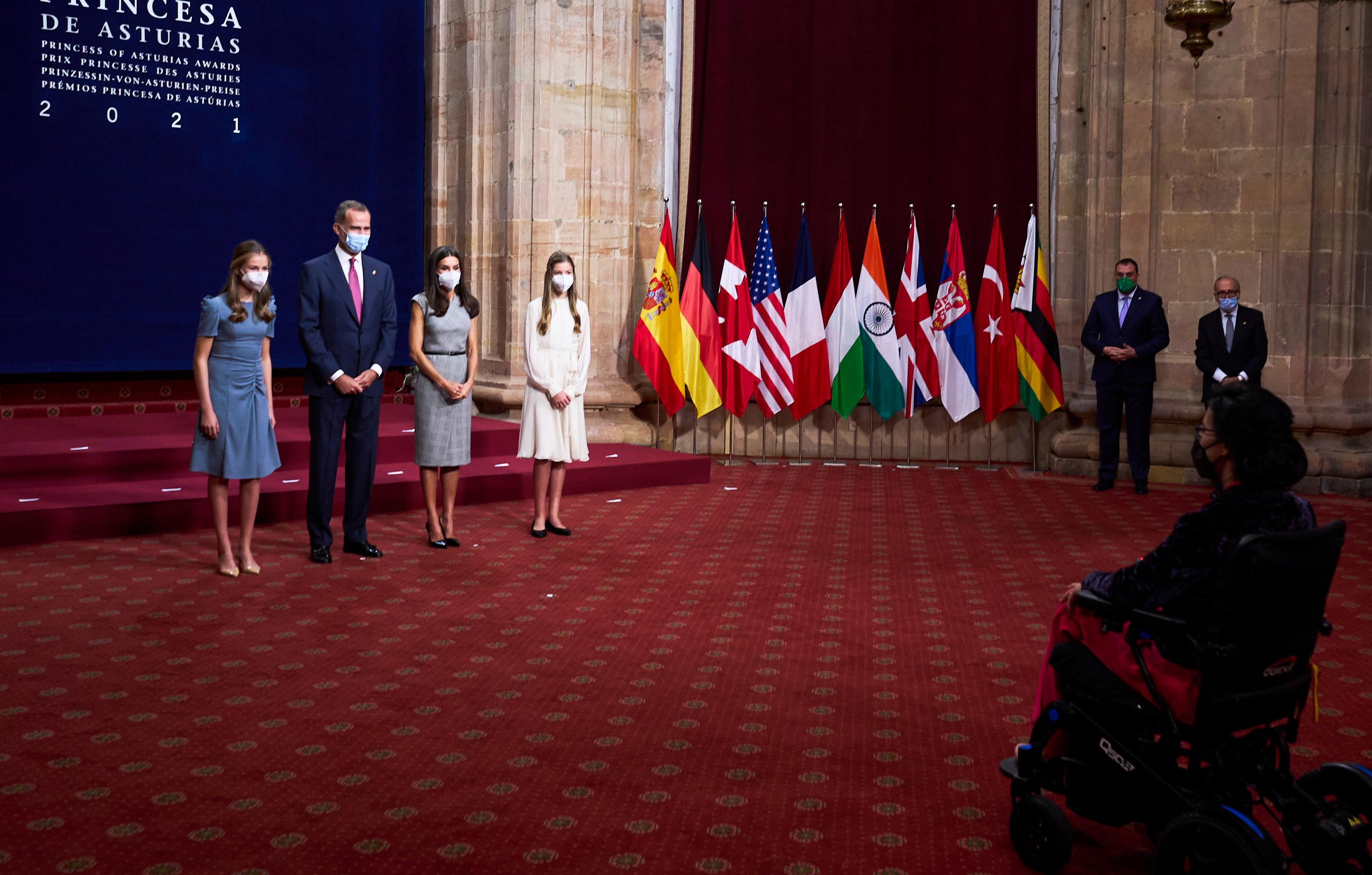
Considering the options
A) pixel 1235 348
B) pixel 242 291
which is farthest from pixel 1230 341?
pixel 242 291

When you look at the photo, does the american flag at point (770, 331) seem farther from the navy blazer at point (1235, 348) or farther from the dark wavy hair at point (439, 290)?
the dark wavy hair at point (439, 290)

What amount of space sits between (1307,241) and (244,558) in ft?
25.3

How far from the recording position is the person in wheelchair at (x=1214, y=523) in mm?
2869

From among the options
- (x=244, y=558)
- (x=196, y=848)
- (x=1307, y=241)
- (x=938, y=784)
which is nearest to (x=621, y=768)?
(x=938, y=784)

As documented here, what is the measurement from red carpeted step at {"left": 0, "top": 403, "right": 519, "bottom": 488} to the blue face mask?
1.18 metres

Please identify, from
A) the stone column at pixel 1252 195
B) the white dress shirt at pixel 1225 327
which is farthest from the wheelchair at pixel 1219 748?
the stone column at pixel 1252 195

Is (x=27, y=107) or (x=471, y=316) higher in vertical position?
(x=27, y=107)

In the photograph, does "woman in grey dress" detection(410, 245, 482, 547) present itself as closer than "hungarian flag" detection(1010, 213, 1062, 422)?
Yes

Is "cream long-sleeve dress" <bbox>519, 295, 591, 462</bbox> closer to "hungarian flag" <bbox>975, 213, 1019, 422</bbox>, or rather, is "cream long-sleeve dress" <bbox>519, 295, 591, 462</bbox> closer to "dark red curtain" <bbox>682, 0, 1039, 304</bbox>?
"dark red curtain" <bbox>682, 0, 1039, 304</bbox>

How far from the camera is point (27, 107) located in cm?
959

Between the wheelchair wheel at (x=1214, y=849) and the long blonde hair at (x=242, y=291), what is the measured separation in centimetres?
458

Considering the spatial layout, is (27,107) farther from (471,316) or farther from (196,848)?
(196,848)

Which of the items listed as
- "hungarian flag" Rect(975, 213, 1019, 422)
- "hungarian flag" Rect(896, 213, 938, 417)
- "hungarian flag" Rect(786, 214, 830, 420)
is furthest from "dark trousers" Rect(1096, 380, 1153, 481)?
"hungarian flag" Rect(786, 214, 830, 420)

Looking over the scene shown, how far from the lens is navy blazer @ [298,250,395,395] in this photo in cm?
646
